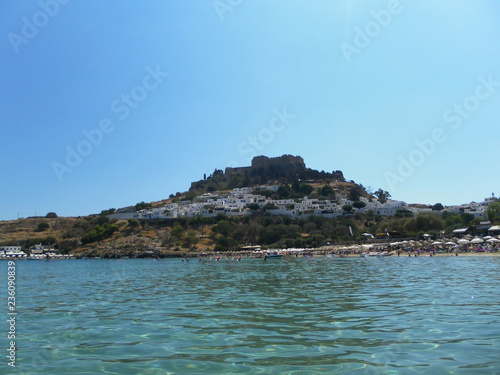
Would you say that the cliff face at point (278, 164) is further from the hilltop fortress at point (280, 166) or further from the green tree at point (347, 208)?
the green tree at point (347, 208)

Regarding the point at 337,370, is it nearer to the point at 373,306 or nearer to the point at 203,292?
the point at 373,306

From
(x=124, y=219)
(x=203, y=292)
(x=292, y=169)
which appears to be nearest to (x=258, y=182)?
(x=292, y=169)

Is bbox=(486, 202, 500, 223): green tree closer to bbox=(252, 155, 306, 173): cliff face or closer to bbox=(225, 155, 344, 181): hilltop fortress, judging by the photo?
bbox=(225, 155, 344, 181): hilltop fortress

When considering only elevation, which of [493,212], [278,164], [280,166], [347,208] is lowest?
[493,212]

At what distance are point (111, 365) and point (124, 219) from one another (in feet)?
363

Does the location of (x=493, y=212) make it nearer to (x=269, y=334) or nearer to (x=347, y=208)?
(x=347, y=208)

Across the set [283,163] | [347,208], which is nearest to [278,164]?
[283,163]

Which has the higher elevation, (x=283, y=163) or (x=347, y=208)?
(x=283, y=163)

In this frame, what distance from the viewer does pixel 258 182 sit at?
14725 centimetres

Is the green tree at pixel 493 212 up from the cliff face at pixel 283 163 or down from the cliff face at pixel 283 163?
down

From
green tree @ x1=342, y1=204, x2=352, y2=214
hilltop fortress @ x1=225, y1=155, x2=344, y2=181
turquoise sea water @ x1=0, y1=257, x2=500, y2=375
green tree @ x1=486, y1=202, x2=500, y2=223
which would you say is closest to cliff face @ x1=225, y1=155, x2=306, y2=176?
hilltop fortress @ x1=225, y1=155, x2=344, y2=181

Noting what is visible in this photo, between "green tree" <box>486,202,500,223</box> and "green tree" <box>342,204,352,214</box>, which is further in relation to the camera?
"green tree" <box>342,204,352,214</box>

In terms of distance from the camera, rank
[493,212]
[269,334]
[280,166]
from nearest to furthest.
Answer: [269,334]
[493,212]
[280,166]

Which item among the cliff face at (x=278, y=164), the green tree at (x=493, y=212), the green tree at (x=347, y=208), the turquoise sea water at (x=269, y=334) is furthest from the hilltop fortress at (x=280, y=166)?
the turquoise sea water at (x=269, y=334)
